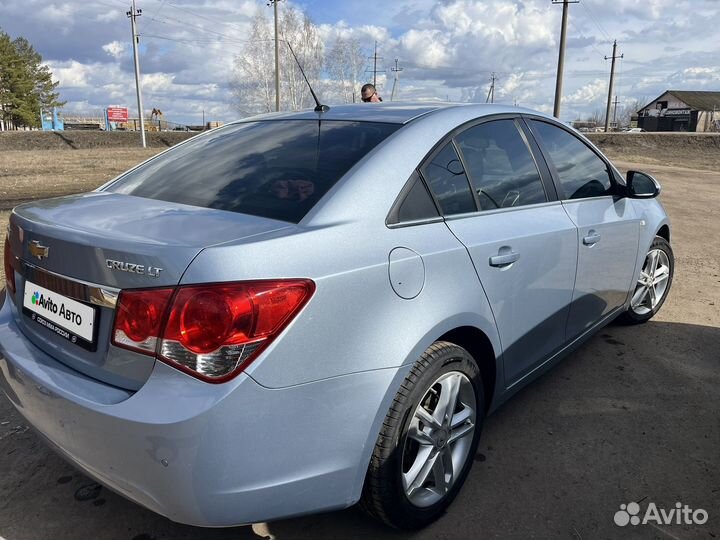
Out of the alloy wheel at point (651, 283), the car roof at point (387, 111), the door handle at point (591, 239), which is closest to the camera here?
the car roof at point (387, 111)

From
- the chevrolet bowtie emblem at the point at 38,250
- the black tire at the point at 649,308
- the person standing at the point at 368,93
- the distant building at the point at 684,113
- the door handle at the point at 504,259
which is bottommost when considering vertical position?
the black tire at the point at 649,308

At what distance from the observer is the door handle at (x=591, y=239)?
3.06 meters

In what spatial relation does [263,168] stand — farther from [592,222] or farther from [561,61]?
[561,61]

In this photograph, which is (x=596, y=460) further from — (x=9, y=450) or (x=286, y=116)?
(x=9, y=450)

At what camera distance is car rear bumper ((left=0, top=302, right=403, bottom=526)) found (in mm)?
1571

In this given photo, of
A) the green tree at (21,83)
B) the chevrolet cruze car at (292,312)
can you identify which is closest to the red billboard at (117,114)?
the green tree at (21,83)

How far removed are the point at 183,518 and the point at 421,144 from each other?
5.28 feet

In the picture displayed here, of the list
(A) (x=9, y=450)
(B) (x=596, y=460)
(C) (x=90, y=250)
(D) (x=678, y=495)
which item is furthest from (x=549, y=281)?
(A) (x=9, y=450)

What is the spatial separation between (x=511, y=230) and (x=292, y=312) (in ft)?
4.16

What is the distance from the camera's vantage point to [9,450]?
2.74 m

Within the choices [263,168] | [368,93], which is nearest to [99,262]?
[263,168]

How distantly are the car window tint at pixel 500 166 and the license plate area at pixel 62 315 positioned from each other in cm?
164

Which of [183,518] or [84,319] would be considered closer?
[183,518]

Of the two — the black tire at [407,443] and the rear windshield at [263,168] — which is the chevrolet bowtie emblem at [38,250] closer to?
the rear windshield at [263,168]
